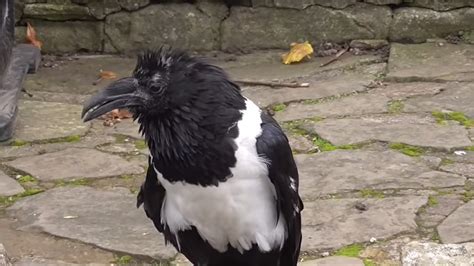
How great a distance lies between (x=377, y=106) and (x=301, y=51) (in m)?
1.07

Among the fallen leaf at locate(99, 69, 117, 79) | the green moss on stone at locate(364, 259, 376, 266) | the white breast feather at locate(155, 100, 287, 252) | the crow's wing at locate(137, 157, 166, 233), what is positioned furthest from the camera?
the fallen leaf at locate(99, 69, 117, 79)

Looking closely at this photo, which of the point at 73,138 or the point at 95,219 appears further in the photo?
the point at 73,138

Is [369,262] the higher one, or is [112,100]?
[112,100]

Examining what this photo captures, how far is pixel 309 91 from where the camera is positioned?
570 cm

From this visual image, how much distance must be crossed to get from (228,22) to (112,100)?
3.77 metres

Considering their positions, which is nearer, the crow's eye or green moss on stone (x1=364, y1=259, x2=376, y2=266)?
the crow's eye

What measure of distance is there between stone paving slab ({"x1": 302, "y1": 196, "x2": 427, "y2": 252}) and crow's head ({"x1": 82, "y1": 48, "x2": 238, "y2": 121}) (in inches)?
41.9

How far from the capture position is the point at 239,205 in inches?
117

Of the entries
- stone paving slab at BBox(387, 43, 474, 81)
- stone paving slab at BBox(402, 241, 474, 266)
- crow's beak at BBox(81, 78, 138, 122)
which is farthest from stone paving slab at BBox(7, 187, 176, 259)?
stone paving slab at BBox(387, 43, 474, 81)

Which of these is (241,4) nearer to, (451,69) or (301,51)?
(301,51)

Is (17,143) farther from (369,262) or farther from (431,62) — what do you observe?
(431,62)

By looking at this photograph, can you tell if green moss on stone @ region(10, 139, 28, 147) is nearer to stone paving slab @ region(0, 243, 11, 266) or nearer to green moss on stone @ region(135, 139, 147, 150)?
Result: green moss on stone @ region(135, 139, 147, 150)

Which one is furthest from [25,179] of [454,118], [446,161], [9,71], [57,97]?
[454,118]

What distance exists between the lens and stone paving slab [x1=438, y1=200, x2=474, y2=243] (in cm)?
376
